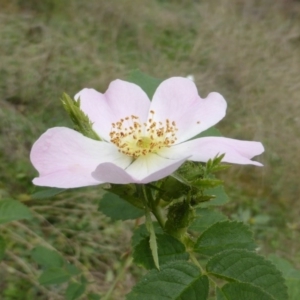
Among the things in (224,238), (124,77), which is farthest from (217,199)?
(124,77)

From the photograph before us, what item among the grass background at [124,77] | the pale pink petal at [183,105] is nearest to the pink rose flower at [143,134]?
the pale pink petal at [183,105]

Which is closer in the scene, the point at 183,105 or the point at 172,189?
the point at 172,189

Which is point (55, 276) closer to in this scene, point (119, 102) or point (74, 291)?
point (74, 291)

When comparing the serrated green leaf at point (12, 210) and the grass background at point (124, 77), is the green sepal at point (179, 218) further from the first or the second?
the grass background at point (124, 77)

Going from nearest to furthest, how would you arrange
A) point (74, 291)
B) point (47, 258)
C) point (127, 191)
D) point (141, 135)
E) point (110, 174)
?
1. point (110, 174)
2. point (127, 191)
3. point (141, 135)
4. point (74, 291)
5. point (47, 258)

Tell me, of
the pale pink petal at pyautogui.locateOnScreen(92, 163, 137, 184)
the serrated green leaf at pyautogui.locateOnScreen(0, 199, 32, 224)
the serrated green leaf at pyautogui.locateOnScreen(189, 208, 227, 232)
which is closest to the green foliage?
the serrated green leaf at pyautogui.locateOnScreen(0, 199, 32, 224)

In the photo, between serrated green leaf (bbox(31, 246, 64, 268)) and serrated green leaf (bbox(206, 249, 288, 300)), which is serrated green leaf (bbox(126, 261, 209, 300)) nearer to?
serrated green leaf (bbox(206, 249, 288, 300))
